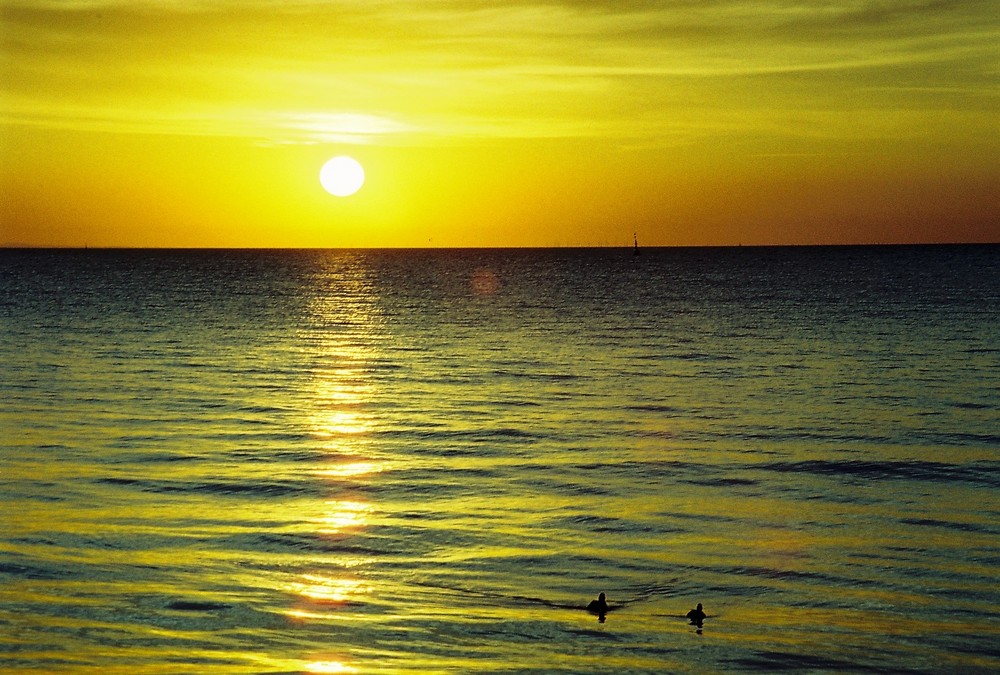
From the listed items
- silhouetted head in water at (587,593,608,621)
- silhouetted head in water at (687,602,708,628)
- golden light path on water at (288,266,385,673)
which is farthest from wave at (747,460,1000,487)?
silhouetted head in water at (587,593,608,621)

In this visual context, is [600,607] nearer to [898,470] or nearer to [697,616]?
[697,616]

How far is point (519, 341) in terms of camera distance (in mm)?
73500

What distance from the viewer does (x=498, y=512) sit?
2605cm

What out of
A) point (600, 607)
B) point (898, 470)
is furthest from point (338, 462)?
point (898, 470)

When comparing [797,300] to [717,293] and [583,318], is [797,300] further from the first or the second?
[583,318]

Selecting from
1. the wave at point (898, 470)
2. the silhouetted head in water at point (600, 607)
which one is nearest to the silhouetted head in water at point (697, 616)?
the silhouetted head in water at point (600, 607)

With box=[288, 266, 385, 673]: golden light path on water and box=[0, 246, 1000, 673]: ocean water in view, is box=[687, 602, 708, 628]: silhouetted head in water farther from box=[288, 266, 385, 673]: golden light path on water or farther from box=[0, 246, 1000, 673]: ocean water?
box=[288, 266, 385, 673]: golden light path on water

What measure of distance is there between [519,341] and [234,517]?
Answer: 1925 inches

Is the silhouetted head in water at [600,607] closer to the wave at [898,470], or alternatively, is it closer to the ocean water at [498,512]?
the ocean water at [498,512]

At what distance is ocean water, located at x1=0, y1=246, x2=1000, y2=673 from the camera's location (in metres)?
17.8

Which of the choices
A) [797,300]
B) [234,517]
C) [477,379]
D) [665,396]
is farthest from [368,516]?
[797,300]

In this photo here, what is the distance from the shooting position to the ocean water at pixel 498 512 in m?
17.8

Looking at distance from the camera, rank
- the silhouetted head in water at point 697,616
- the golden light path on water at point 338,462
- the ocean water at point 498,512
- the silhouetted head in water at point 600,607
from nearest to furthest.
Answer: the ocean water at point 498,512, the silhouetted head in water at point 697,616, the silhouetted head in water at point 600,607, the golden light path on water at point 338,462

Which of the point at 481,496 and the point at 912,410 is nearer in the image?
the point at 481,496
